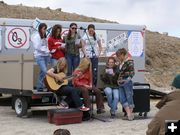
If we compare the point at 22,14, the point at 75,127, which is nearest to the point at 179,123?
Answer: the point at 75,127

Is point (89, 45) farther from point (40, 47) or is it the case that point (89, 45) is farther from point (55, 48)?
point (40, 47)

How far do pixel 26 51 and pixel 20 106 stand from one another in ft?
8.46

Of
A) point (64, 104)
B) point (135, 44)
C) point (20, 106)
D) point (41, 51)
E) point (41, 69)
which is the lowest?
point (20, 106)

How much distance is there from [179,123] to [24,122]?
26.1 ft

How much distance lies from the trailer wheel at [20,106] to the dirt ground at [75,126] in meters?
0.17

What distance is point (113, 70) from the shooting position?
12188mm

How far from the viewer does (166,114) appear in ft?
12.6

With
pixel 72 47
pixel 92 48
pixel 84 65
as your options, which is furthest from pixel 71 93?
pixel 92 48

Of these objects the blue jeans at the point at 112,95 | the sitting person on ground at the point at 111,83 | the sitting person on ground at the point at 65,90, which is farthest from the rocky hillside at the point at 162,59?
the sitting person on ground at the point at 65,90

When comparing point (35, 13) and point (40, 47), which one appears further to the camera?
point (35, 13)

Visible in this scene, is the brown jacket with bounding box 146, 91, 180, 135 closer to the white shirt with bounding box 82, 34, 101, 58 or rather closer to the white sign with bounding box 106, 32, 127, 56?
the white shirt with bounding box 82, 34, 101, 58

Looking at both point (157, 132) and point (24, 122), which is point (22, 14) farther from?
point (157, 132)

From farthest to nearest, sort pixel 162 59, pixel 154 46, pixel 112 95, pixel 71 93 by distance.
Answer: pixel 154 46
pixel 162 59
pixel 112 95
pixel 71 93

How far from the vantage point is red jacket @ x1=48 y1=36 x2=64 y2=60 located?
11.9 metres
